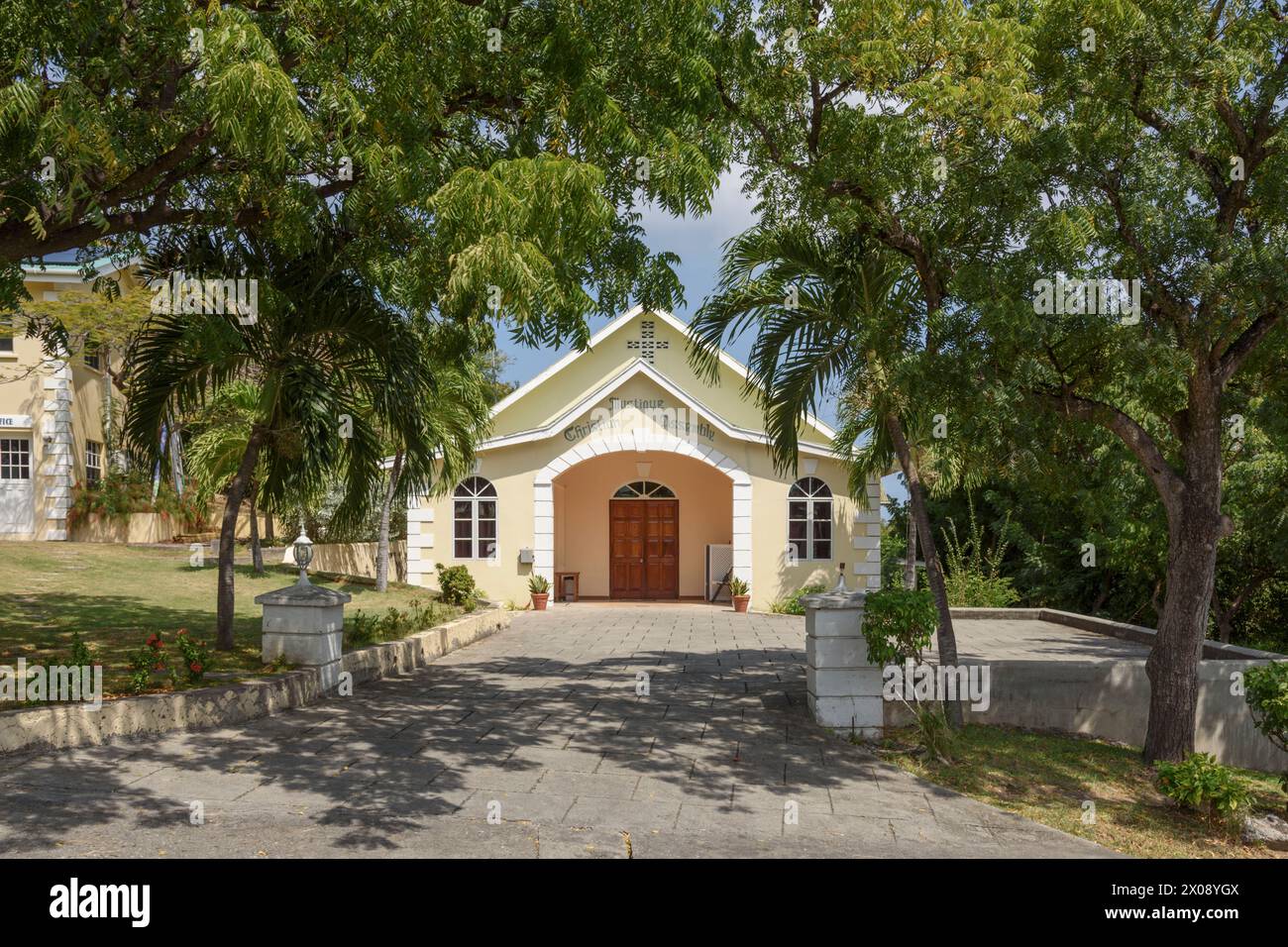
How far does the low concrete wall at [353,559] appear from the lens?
2167 cm

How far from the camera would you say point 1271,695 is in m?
6.48

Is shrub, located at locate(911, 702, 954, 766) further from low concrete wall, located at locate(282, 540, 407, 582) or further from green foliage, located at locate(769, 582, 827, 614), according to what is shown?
low concrete wall, located at locate(282, 540, 407, 582)

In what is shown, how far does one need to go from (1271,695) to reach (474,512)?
15.6 m

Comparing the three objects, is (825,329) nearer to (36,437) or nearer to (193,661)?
(193,661)

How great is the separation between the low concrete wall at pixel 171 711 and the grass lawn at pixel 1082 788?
5.10 meters

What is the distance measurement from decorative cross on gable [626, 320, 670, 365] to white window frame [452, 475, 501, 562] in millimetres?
5268

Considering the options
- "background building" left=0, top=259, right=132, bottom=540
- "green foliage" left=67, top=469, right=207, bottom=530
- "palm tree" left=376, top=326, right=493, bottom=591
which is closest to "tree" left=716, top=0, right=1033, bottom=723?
"palm tree" left=376, top=326, right=493, bottom=591

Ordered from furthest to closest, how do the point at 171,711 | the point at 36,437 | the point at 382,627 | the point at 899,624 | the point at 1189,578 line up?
the point at 36,437, the point at 382,627, the point at 899,624, the point at 1189,578, the point at 171,711

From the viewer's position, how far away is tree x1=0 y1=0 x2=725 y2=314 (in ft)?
22.1

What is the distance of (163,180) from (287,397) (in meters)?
2.48

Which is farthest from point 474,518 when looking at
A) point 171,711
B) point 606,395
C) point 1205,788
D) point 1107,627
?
point 1205,788

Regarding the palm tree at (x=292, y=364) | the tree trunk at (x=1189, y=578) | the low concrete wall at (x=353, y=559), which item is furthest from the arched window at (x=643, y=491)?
the tree trunk at (x=1189, y=578)
